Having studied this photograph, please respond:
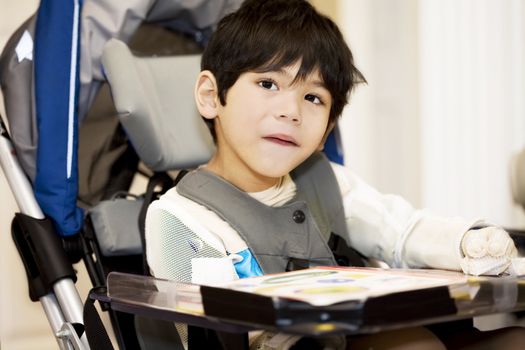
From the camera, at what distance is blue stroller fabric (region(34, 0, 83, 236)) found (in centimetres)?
123

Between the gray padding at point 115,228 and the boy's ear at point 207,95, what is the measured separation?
0.20 metres

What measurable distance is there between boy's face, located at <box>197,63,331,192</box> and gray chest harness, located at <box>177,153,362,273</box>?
2.1 inches

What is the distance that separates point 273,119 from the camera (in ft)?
3.76

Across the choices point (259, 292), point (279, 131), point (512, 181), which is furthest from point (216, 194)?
point (512, 181)

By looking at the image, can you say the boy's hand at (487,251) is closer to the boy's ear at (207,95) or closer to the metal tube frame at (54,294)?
the boy's ear at (207,95)

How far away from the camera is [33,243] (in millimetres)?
1208

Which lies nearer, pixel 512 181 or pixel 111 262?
pixel 111 262

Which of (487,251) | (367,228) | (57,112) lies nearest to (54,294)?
(57,112)

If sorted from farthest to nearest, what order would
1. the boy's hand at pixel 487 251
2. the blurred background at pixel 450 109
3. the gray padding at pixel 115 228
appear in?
the blurred background at pixel 450 109 < the gray padding at pixel 115 228 < the boy's hand at pixel 487 251

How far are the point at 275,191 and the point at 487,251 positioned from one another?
32cm

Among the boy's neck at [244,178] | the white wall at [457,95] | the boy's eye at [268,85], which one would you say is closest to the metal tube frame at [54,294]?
the boy's neck at [244,178]

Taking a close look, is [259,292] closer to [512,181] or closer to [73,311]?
[73,311]

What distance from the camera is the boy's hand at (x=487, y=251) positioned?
1.06 meters

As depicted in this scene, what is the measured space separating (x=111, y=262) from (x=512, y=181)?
118 cm
